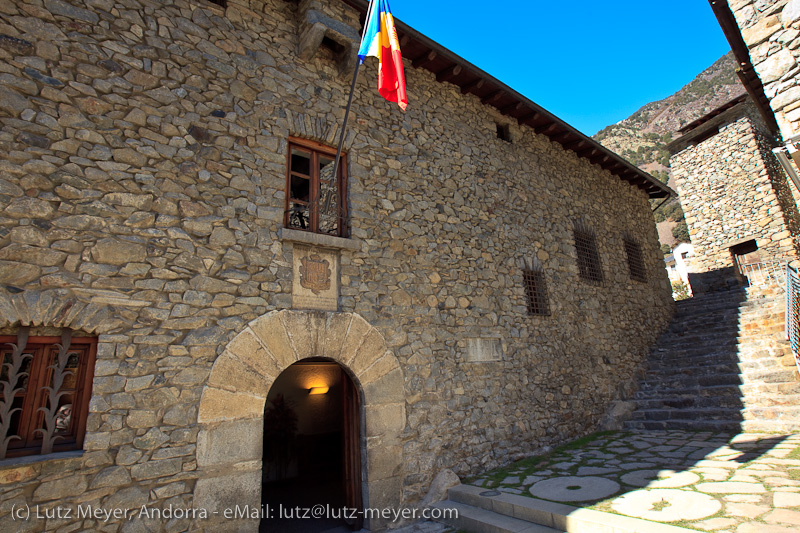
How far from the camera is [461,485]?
192 inches

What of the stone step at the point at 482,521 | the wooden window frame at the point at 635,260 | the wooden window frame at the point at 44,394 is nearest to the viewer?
the wooden window frame at the point at 44,394

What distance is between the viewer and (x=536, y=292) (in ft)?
23.5

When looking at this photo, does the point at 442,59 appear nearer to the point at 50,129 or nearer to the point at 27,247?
the point at 50,129

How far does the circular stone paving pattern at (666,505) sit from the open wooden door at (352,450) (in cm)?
266

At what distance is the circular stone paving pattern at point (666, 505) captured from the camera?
3.28 metres

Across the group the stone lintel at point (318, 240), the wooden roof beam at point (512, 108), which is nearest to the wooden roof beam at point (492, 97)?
the wooden roof beam at point (512, 108)

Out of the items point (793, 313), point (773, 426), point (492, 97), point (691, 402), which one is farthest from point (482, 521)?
point (793, 313)

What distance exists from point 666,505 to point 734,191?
47.3 feet

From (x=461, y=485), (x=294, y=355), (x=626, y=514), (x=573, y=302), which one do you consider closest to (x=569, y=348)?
(x=573, y=302)

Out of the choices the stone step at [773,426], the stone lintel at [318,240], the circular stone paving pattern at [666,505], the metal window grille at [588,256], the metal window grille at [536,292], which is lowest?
the circular stone paving pattern at [666,505]

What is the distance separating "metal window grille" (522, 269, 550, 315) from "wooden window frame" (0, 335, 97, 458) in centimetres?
613

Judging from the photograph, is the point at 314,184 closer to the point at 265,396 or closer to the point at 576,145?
the point at 265,396

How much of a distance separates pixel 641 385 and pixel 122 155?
9.99 metres

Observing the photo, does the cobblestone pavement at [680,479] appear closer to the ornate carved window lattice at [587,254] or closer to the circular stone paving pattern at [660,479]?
the circular stone paving pattern at [660,479]
